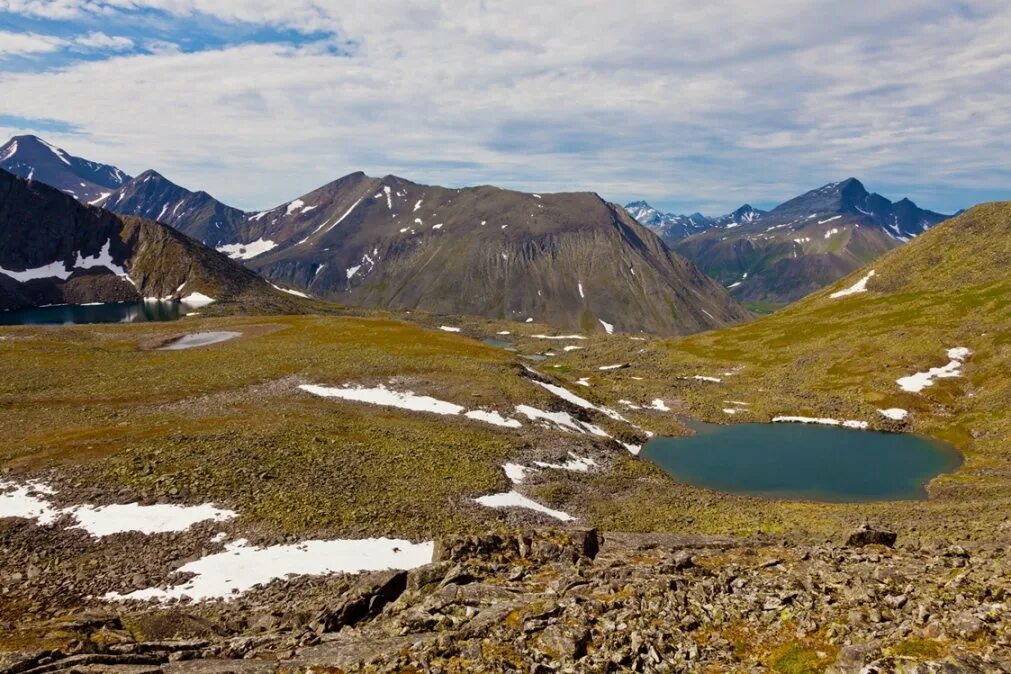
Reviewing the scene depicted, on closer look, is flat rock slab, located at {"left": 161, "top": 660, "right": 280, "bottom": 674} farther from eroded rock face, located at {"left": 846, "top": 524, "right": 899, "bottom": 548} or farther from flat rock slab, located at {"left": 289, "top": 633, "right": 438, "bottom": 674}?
eroded rock face, located at {"left": 846, "top": 524, "right": 899, "bottom": 548}

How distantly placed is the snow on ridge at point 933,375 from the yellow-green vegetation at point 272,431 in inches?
2655

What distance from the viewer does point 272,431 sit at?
167ft

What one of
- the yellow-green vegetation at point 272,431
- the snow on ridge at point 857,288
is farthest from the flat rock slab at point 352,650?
the snow on ridge at point 857,288

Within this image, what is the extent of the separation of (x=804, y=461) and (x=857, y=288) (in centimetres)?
12114

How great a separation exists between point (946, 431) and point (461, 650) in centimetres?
9053

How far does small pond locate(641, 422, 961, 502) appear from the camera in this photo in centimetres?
6250

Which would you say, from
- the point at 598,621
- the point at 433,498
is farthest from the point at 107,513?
the point at 598,621

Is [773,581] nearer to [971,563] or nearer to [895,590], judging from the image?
[895,590]

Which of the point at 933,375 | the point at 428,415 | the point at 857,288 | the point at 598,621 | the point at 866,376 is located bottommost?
the point at 428,415

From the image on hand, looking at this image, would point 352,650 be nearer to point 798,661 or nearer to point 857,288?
point 798,661

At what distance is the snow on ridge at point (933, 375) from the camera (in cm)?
9888

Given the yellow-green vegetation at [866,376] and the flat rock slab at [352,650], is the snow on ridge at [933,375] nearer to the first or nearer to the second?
the yellow-green vegetation at [866,376]

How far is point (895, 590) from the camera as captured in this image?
19969mm

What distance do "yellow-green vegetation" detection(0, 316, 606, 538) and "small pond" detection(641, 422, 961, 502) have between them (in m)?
20.0
